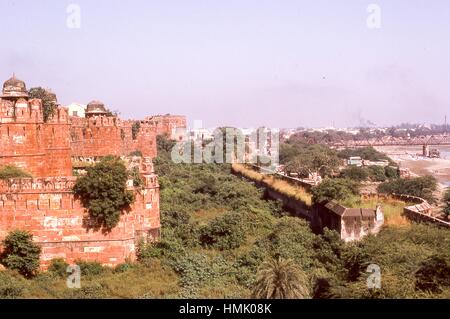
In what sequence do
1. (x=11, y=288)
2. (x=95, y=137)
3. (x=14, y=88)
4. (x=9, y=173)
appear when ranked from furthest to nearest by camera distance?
1. (x=95, y=137)
2. (x=14, y=88)
3. (x=9, y=173)
4. (x=11, y=288)

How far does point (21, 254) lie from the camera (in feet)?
55.0

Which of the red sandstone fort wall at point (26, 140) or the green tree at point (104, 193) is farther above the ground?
the red sandstone fort wall at point (26, 140)

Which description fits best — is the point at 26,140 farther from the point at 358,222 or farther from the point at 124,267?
the point at 358,222

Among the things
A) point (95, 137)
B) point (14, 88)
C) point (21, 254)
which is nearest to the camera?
point (21, 254)

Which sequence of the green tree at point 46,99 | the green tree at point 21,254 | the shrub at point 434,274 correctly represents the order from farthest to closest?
the green tree at point 46,99 → the green tree at point 21,254 → the shrub at point 434,274

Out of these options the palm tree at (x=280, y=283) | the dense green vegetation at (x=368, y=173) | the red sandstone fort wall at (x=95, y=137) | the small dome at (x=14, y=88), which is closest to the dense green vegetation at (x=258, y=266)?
the palm tree at (x=280, y=283)

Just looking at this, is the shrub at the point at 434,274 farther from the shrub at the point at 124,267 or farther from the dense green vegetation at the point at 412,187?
the dense green vegetation at the point at 412,187

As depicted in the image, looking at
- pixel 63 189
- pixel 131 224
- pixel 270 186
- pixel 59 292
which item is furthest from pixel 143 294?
pixel 270 186

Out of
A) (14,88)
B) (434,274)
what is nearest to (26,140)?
(14,88)

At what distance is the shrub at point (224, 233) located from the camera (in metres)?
19.5

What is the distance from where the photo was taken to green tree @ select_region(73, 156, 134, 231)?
678 inches

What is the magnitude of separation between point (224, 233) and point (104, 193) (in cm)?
498

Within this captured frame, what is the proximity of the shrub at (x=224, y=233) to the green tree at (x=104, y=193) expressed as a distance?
149 inches
